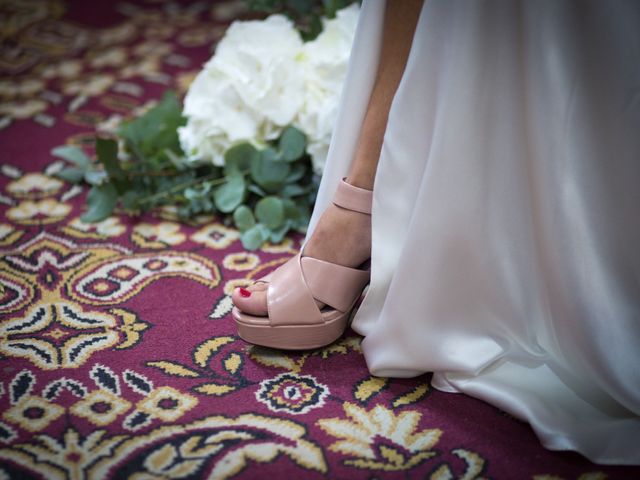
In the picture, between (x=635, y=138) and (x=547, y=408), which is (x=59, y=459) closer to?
(x=547, y=408)

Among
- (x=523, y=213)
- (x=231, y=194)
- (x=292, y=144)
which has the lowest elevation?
(x=231, y=194)

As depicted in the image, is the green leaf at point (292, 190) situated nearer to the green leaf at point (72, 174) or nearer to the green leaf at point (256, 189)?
the green leaf at point (256, 189)

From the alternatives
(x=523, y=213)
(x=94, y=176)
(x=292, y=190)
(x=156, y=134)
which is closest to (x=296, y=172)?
(x=292, y=190)

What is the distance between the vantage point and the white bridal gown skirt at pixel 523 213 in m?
0.67

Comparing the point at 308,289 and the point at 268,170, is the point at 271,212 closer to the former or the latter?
the point at 268,170

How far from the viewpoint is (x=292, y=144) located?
3.59ft

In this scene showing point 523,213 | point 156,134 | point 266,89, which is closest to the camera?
point 523,213

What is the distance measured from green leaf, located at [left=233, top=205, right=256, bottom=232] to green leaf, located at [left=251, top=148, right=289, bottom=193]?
0.17ft

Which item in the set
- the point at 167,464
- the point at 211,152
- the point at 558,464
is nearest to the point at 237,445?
the point at 167,464

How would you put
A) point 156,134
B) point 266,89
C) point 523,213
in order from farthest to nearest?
point 156,134 < point 266,89 < point 523,213

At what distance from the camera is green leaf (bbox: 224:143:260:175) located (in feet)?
3.66

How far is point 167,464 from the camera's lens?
663 millimetres

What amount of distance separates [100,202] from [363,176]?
21.1 inches

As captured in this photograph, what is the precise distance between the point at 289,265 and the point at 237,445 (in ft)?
0.78
